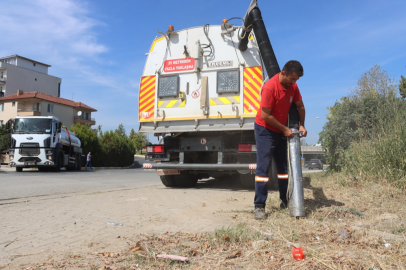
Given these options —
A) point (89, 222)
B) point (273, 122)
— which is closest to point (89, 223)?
point (89, 222)

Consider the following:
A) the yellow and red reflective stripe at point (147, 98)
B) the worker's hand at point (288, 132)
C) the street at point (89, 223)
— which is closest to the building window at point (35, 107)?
the yellow and red reflective stripe at point (147, 98)

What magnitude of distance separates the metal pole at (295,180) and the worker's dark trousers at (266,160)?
23 cm

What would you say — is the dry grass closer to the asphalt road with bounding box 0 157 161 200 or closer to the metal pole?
the metal pole

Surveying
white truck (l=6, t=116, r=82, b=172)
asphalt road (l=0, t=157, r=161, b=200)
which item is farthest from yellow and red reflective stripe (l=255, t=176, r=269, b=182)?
white truck (l=6, t=116, r=82, b=172)

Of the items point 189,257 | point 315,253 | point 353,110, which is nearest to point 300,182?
point 315,253

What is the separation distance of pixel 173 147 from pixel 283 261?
18.9 ft

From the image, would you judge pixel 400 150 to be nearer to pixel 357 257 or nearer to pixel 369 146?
pixel 369 146

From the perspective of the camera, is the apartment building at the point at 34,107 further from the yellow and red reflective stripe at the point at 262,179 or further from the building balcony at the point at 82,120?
the yellow and red reflective stripe at the point at 262,179

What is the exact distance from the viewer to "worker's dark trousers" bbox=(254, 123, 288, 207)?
4008 millimetres

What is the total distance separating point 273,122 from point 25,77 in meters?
65.9

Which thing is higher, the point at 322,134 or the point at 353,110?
the point at 353,110

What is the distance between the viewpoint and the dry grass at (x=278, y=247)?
224 centimetres

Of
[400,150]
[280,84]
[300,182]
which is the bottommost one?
[300,182]

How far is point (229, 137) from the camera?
749 centimetres
